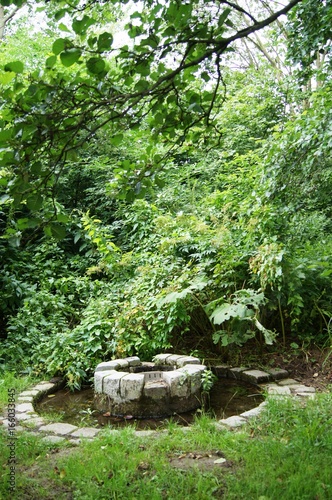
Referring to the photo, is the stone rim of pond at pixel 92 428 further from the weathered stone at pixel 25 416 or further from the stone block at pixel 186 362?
the stone block at pixel 186 362

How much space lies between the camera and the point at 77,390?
15.9 ft

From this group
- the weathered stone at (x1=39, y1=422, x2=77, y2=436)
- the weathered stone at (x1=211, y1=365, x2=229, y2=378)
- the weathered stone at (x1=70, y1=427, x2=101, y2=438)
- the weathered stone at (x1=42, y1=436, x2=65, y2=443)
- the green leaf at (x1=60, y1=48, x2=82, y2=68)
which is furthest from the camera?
the weathered stone at (x1=211, y1=365, x2=229, y2=378)

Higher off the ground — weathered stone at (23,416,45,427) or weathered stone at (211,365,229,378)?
weathered stone at (211,365,229,378)

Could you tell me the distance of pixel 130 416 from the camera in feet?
13.1

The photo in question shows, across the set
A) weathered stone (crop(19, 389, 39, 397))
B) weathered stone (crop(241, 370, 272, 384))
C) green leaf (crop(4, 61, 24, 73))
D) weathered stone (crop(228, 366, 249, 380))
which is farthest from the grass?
green leaf (crop(4, 61, 24, 73))

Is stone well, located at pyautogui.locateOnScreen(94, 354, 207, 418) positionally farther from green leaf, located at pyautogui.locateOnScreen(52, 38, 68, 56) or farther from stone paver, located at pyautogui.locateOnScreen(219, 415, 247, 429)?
green leaf, located at pyautogui.locateOnScreen(52, 38, 68, 56)

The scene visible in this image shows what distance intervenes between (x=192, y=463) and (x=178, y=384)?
3.97ft

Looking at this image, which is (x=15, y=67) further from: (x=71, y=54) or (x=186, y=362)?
(x=186, y=362)

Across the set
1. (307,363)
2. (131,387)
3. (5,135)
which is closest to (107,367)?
(131,387)

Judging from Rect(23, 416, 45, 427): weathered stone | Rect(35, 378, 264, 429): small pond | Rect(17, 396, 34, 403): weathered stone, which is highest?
Rect(17, 396, 34, 403): weathered stone

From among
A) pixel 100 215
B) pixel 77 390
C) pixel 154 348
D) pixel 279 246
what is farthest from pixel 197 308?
pixel 100 215

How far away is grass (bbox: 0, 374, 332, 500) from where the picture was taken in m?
2.41

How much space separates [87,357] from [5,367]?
0.97m

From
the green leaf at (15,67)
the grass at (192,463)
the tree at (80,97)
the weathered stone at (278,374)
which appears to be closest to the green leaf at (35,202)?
the tree at (80,97)
